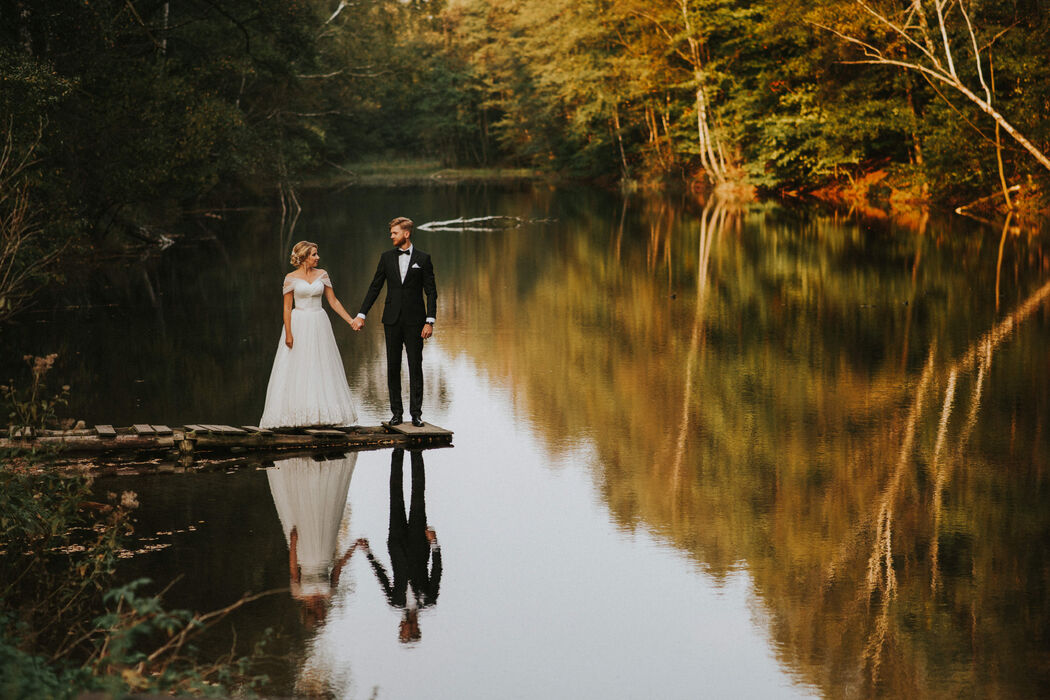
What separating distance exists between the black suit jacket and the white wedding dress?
50 cm

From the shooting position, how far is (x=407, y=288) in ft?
39.1

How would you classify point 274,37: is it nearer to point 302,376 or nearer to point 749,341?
point 749,341

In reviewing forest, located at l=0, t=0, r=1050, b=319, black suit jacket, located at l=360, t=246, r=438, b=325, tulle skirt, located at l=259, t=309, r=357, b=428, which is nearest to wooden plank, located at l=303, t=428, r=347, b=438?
tulle skirt, located at l=259, t=309, r=357, b=428

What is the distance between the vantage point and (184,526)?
888 cm

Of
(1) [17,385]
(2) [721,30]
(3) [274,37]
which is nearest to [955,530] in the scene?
(1) [17,385]

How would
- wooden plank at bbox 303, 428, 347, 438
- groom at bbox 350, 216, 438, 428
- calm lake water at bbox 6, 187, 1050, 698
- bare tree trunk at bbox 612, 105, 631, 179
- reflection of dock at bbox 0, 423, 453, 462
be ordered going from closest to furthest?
calm lake water at bbox 6, 187, 1050, 698 < reflection of dock at bbox 0, 423, 453, 462 < wooden plank at bbox 303, 428, 347, 438 < groom at bbox 350, 216, 438, 428 < bare tree trunk at bbox 612, 105, 631, 179

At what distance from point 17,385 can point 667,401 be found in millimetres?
7231

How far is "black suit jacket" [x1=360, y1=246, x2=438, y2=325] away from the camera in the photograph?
11883 millimetres

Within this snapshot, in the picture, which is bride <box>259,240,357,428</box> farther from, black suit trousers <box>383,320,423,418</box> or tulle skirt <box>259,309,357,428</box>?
black suit trousers <box>383,320,423,418</box>

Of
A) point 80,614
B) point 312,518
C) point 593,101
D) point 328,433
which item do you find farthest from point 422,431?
point 593,101

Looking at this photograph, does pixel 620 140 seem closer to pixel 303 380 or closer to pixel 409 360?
pixel 409 360

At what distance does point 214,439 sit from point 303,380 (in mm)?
1014

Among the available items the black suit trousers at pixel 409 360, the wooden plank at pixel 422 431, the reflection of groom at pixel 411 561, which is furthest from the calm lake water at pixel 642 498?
the black suit trousers at pixel 409 360

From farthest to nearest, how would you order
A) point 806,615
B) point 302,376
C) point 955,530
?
point 302,376 → point 955,530 → point 806,615
